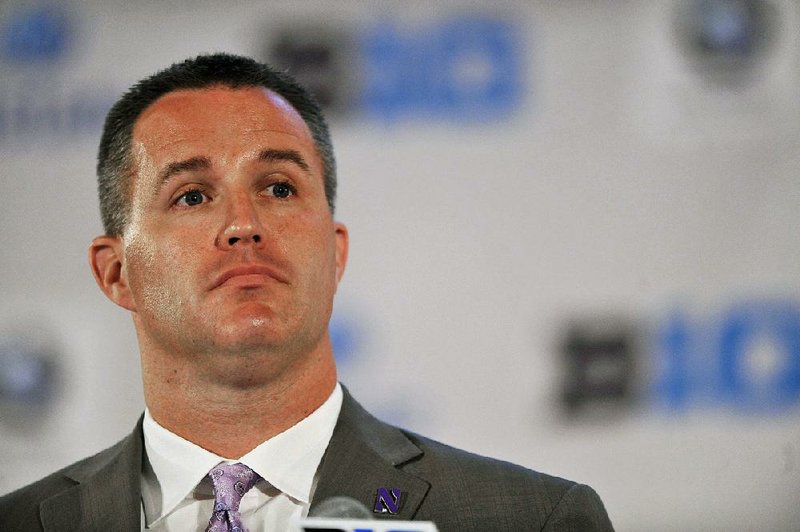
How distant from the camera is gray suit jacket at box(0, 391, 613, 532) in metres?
→ 2.46

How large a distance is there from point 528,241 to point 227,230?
1990mm

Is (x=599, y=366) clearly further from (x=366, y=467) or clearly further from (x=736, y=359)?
(x=366, y=467)

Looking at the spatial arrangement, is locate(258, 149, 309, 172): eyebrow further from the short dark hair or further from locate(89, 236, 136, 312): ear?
locate(89, 236, 136, 312): ear

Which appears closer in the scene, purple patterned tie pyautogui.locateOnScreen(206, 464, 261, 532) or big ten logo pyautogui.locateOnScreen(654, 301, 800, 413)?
purple patterned tie pyautogui.locateOnScreen(206, 464, 261, 532)

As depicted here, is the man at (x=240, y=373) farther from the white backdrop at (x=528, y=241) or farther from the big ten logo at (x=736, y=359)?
the big ten logo at (x=736, y=359)

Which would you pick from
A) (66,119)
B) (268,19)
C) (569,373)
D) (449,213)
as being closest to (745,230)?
(569,373)

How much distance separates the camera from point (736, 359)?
13.5 feet

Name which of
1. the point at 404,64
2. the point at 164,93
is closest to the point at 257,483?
the point at 164,93

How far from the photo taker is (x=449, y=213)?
4297 mm

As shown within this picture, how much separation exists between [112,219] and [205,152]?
1.19ft

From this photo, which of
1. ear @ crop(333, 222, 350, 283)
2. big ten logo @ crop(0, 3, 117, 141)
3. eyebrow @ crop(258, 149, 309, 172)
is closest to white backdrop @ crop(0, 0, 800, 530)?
big ten logo @ crop(0, 3, 117, 141)

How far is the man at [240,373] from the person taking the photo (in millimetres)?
2453

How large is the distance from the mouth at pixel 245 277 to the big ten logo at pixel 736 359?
82.5 inches

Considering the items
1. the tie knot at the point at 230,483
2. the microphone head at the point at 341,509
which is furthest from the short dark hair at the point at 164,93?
the microphone head at the point at 341,509
